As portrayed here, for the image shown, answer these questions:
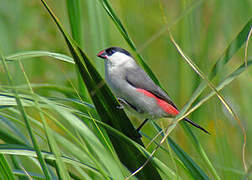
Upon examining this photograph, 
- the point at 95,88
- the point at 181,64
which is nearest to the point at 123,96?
the point at 181,64

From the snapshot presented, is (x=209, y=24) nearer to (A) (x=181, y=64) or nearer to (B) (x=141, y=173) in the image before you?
(A) (x=181, y=64)

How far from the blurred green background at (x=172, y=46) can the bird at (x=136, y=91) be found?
0.16 m

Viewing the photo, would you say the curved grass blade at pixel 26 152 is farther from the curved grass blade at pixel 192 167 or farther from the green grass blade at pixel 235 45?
the green grass blade at pixel 235 45

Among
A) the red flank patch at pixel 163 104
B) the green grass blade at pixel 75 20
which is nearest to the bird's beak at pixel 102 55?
the red flank patch at pixel 163 104

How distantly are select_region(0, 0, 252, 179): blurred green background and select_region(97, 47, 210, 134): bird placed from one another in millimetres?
164

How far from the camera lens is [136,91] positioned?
2.61 meters

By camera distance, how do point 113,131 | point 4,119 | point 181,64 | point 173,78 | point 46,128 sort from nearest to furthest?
point 46,128 → point 113,131 → point 4,119 → point 181,64 → point 173,78

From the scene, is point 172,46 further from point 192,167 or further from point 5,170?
point 5,170

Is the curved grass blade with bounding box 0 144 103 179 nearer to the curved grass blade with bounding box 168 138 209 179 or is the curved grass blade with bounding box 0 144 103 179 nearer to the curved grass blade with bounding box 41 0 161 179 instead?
the curved grass blade with bounding box 41 0 161 179

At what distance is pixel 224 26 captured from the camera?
348 centimetres

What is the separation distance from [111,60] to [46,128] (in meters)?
1.48

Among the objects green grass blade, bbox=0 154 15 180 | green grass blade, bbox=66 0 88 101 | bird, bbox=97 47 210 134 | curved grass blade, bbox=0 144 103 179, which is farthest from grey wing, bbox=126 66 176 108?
green grass blade, bbox=0 154 15 180

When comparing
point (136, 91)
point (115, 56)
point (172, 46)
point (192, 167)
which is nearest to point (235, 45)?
point (192, 167)

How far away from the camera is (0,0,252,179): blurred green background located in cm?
288
